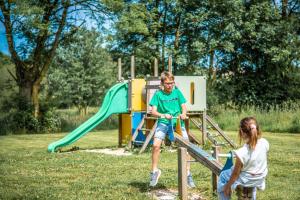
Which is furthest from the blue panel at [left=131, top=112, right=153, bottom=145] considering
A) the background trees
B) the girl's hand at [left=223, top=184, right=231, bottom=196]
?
the background trees

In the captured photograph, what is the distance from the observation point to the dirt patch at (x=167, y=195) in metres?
6.36

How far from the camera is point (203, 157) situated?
586 centimetres

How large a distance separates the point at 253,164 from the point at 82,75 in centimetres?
4626

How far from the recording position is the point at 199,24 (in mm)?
29188

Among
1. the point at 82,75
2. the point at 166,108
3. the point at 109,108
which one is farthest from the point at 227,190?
the point at 82,75

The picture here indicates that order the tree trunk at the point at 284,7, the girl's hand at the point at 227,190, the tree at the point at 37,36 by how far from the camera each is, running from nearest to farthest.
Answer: the girl's hand at the point at 227,190 → the tree at the point at 37,36 → the tree trunk at the point at 284,7

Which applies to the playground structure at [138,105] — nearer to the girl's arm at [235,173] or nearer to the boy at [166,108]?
the boy at [166,108]

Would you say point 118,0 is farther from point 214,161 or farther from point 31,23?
point 214,161

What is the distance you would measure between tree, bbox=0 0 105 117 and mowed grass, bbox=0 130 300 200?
389 inches

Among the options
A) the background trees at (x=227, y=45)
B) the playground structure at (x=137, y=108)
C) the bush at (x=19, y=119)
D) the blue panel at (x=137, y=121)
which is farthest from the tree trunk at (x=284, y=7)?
the blue panel at (x=137, y=121)

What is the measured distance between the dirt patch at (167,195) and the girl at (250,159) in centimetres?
169

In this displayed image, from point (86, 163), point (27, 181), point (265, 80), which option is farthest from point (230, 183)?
point (265, 80)

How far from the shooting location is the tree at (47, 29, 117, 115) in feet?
161

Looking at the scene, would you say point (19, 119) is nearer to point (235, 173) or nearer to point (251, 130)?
point (235, 173)
